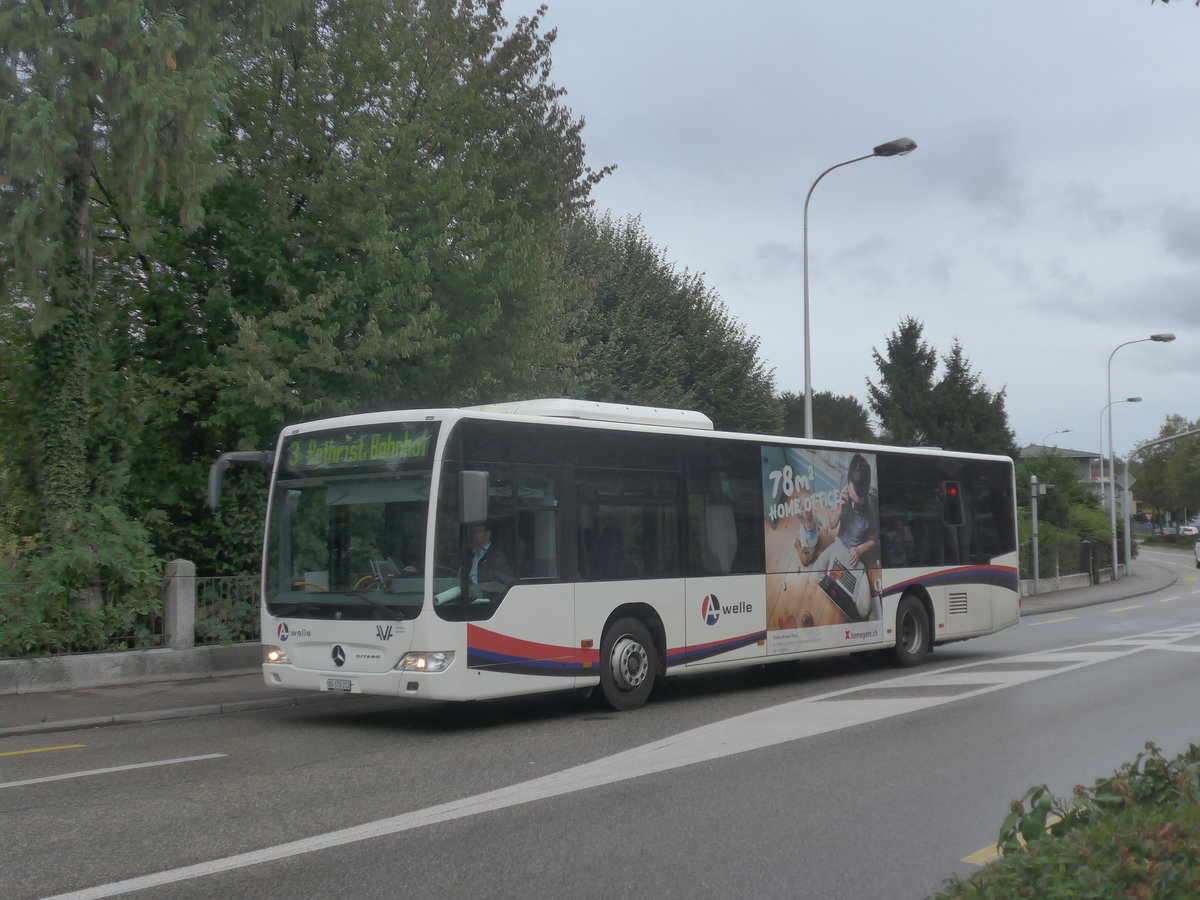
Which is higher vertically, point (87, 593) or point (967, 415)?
point (967, 415)

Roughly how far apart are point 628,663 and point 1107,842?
7605mm

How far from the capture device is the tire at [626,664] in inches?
460

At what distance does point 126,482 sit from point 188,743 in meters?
6.70

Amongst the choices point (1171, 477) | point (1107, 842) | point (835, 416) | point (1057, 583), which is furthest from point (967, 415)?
point (1171, 477)

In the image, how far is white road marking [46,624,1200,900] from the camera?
237 inches

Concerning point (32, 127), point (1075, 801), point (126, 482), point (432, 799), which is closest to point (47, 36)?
point (32, 127)

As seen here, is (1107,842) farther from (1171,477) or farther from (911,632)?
(1171,477)

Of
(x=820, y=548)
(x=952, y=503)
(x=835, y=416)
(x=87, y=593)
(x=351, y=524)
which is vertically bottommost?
(x=87, y=593)

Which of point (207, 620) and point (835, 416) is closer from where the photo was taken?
point (207, 620)

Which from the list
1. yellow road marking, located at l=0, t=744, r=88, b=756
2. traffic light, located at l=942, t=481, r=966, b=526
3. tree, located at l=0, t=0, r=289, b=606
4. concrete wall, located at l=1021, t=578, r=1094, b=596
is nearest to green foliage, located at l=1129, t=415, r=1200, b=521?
concrete wall, located at l=1021, t=578, r=1094, b=596

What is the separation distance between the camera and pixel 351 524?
428 inches

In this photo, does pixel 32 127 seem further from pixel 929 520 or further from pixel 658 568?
pixel 929 520

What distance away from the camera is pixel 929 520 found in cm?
1655

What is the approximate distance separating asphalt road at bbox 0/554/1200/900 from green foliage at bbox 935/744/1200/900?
0.86 m
